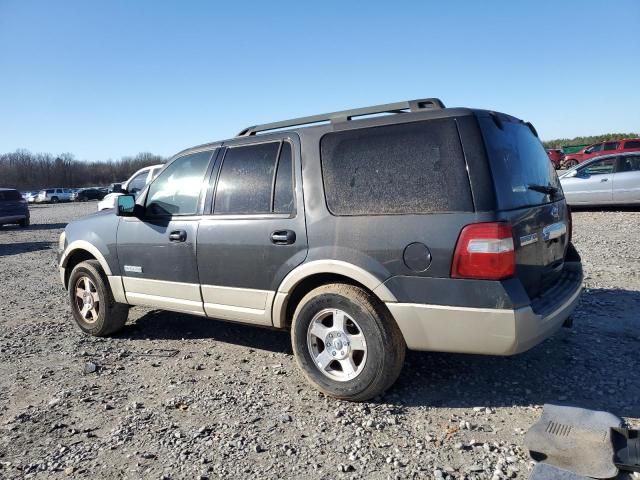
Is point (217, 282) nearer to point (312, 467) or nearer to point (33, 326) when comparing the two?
point (312, 467)

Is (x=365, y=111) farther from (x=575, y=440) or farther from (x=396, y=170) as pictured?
(x=575, y=440)

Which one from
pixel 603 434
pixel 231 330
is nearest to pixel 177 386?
pixel 231 330

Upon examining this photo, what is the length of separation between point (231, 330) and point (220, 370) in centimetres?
105

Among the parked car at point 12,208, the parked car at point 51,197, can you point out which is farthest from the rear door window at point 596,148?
the parked car at point 51,197

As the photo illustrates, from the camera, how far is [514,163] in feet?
10.2

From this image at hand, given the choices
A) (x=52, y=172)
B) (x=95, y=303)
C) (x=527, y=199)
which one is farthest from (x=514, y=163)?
(x=52, y=172)

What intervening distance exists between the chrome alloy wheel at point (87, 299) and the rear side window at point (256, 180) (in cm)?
196

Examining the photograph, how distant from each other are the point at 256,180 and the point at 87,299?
8.52ft

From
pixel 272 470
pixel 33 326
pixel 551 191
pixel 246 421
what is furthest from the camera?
pixel 33 326

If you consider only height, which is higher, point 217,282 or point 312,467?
point 217,282

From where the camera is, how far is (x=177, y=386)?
3.69 meters

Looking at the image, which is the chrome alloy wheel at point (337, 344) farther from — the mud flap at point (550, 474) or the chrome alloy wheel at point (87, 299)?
the chrome alloy wheel at point (87, 299)

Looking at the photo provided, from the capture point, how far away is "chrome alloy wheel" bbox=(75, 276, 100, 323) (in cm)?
490

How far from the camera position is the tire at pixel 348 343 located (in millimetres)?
3078
